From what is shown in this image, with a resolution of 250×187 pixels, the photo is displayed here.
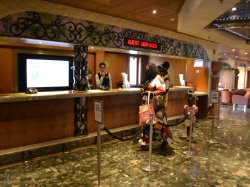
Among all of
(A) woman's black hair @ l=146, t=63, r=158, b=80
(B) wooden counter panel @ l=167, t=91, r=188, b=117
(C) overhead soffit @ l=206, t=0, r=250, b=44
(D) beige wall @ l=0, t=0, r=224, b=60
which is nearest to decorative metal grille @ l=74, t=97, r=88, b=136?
(A) woman's black hair @ l=146, t=63, r=158, b=80

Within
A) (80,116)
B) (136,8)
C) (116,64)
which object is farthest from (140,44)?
(116,64)

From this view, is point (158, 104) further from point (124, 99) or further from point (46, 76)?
point (46, 76)

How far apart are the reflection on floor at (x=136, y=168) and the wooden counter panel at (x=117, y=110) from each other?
544 millimetres

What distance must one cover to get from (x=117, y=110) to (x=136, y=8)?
227cm

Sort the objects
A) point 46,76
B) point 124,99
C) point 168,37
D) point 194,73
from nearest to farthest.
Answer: point 124,99 → point 168,37 → point 46,76 → point 194,73

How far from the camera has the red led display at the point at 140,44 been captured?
16.3ft

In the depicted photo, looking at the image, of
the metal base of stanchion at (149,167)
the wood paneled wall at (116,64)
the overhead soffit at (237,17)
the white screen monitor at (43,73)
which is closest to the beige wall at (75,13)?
the overhead soffit at (237,17)

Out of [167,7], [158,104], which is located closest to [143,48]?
[167,7]

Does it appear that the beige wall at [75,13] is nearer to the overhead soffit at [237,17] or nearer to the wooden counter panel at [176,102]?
the overhead soffit at [237,17]

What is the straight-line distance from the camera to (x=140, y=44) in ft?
17.1

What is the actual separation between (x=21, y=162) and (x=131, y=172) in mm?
1802

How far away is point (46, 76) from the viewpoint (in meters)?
6.39

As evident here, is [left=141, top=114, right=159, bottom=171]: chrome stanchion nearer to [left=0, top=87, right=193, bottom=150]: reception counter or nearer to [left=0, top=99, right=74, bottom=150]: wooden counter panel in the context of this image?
[left=0, top=87, right=193, bottom=150]: reception counter

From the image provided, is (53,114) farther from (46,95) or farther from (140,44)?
(140,44)
